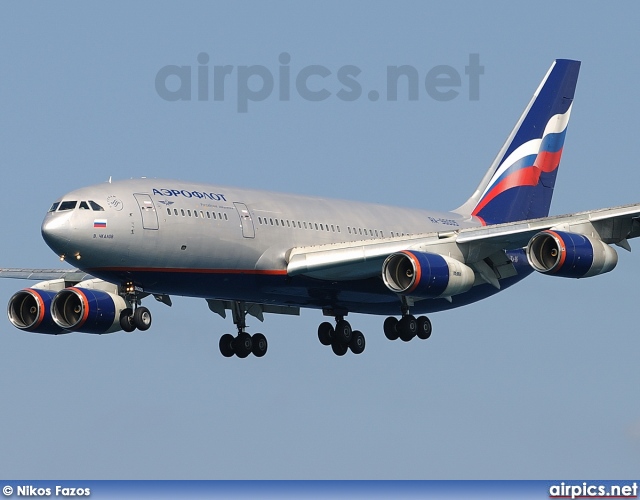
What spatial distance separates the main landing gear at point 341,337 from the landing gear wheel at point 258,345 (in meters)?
2.55

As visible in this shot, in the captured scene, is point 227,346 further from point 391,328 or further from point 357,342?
point 391,328

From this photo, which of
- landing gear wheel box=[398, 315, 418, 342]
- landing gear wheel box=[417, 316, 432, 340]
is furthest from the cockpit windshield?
landing gear wheel box=[417, 316, 432, 340]

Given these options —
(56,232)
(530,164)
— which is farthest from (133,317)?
(530,164)

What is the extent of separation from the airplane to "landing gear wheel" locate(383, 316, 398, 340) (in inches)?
2.3

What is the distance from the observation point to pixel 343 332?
211 feet

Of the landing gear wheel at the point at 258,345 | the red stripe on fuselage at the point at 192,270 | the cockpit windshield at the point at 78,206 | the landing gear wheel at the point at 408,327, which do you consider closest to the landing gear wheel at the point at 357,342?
the landing gear wheel at the point at 408,327

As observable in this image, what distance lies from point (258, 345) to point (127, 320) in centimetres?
1162

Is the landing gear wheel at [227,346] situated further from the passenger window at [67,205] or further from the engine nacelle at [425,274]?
the passenger window at [67,205]

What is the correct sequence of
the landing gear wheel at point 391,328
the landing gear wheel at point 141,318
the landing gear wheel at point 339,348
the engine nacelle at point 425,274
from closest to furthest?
the landing gear wheel at point 141,318 < the engine nacelle at point 425,274 < the landing gear wheel at point 391,328 < the landing gear wheel at point 339,348

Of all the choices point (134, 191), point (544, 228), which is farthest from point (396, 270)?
point (134, 191)

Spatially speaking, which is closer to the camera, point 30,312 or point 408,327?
point 30,312

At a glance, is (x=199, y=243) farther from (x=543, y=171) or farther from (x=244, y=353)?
(x=543, y=171)

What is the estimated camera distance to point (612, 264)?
55031 millimetres

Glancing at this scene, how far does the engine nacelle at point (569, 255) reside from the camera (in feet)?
176
